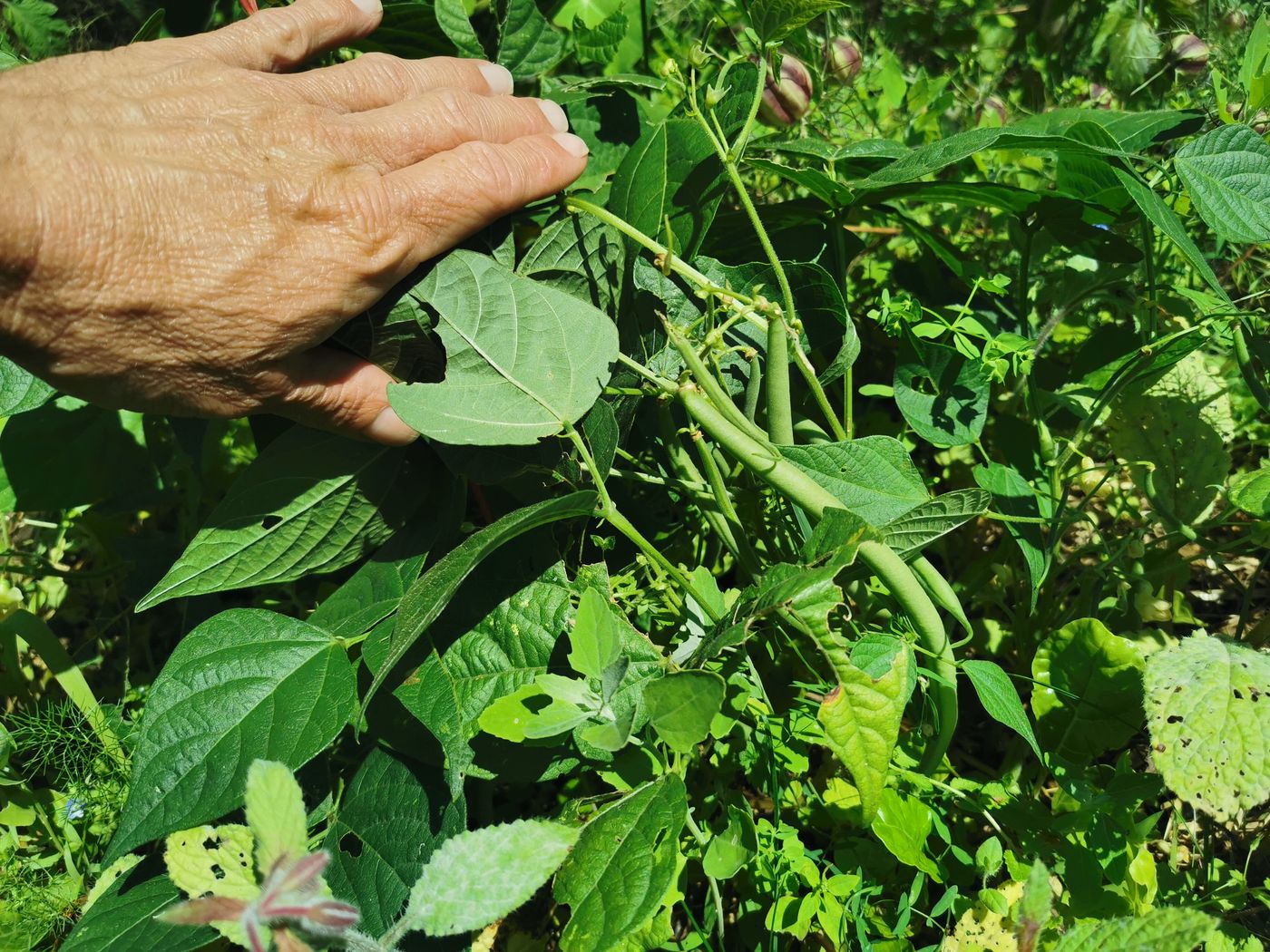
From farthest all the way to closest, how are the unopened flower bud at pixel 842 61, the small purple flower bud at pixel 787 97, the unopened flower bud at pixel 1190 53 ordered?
the unopened flower bud at pixel 842 61 < the unopened flower bud at pixel 1190 53 < the small purple flower bud at pixel 787 97

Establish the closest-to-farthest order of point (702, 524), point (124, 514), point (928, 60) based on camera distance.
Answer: point (702, 524)
point (124, 514)
point (928, 60)

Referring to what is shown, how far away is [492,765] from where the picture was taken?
1.14 metres

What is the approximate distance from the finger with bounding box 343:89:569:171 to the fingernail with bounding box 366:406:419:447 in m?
0.32

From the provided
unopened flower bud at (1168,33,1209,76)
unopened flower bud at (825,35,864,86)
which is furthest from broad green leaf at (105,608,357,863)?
unopened flower bud at (1168,33,1209,76)

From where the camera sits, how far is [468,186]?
1178 millimetres

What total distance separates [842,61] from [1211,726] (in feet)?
5.17

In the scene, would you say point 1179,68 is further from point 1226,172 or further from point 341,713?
point 341,713

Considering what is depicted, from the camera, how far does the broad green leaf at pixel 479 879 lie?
811mm

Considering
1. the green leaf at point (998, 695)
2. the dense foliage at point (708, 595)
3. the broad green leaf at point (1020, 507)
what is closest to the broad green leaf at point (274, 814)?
the dense foliage at point (708, 595)

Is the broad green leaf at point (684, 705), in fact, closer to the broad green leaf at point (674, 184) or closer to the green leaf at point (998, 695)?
the green leaf at point (998, 695)

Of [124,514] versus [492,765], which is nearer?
[492,765]

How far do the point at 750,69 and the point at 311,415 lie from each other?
73cm

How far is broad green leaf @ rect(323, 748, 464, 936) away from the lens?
109 cm

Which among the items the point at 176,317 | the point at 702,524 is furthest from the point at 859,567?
the point at 176,317
